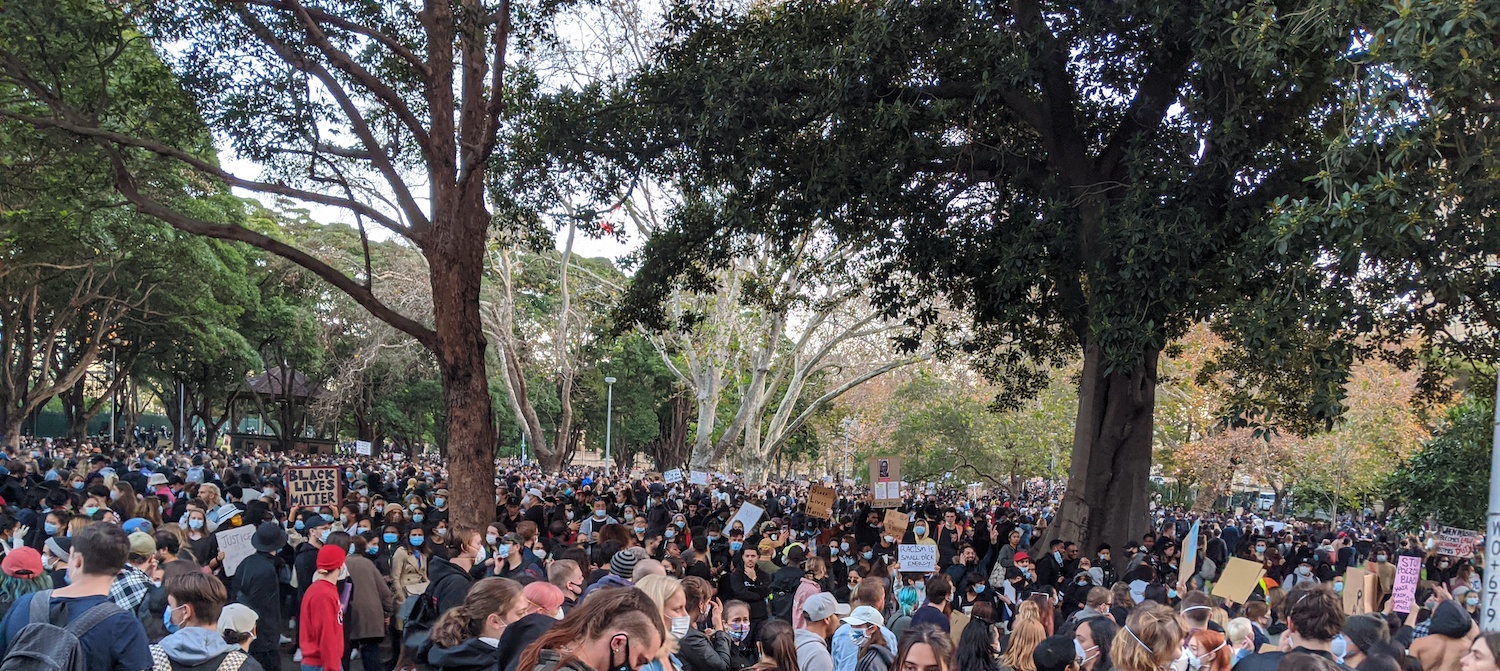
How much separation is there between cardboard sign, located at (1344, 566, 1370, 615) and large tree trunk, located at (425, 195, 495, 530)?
10.3 m

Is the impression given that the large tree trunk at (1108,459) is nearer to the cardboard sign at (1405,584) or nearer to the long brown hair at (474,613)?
the cardboard sign at (1405,584)

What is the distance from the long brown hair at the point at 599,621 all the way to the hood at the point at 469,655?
5.25 feet

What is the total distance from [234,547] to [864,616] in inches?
222

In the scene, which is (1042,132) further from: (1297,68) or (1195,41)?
(1297,68)

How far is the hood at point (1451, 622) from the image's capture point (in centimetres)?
649

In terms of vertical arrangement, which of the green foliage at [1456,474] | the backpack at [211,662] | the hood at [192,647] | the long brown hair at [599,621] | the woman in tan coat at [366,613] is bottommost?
the woman in tan coat at [366,613]

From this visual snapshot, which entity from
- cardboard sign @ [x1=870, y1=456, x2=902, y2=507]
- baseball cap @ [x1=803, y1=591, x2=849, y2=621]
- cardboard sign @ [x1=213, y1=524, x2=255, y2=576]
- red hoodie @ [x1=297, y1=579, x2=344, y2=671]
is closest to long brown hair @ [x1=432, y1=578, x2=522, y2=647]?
baseball cap @ [x1=803, y1=591, x2=849, y2=621]

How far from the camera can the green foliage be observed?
24.8 m

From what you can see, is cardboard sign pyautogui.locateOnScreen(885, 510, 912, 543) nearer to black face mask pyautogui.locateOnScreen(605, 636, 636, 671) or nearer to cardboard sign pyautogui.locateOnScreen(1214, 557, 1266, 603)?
cardboard sign pyautogui.locateOnScreen(1214, 557, 1266, 603)

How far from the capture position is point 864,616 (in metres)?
6.52

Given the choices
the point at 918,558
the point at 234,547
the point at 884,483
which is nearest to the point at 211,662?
the point at 234,547

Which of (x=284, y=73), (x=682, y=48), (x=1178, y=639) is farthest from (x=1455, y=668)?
(x=284, y=73)

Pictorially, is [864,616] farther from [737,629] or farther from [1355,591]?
[1355,591]

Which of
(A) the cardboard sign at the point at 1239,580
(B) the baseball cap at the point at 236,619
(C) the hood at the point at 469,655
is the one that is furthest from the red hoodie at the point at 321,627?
(A) the cardboard sign at the point at 1239,580
